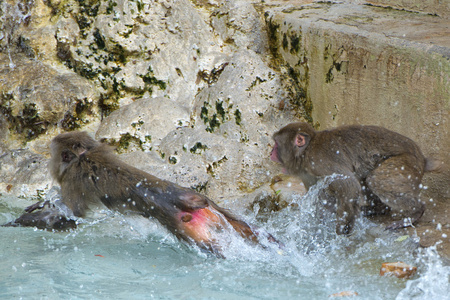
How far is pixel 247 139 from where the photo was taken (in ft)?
19.1

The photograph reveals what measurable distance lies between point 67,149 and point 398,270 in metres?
2.74

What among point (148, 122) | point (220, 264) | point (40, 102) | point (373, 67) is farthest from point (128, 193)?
point (40, 102)

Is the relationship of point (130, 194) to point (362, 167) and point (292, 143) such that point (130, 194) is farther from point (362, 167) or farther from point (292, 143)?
point (362, 167)

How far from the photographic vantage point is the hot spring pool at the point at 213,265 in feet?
12.1

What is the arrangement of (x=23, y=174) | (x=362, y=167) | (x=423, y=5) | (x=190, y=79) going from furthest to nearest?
1. (x=190, y=79)
2. (x=23, y=174)
3. (x=423, y=5)
4. (x=362, y=167)

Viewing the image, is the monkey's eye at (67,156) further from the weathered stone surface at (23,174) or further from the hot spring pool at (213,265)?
the weathered stone surface at (23,174)

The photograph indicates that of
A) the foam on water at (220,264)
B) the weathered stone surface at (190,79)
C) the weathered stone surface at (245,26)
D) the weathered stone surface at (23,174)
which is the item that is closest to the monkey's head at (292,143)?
the foam on water at (220,264)

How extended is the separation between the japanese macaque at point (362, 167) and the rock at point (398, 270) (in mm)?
564

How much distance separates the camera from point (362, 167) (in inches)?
174

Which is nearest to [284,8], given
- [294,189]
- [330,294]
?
[294,189]

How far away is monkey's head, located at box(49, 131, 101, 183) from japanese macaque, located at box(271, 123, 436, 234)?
5.51ft

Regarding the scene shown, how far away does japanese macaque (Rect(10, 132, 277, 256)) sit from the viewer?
13.4 feet

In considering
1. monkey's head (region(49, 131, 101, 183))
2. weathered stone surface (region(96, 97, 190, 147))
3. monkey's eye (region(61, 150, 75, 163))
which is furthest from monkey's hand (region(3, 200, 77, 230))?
weathered stone surface (region(96, 97, 190, 147))

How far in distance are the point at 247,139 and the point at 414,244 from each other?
2.18 m
